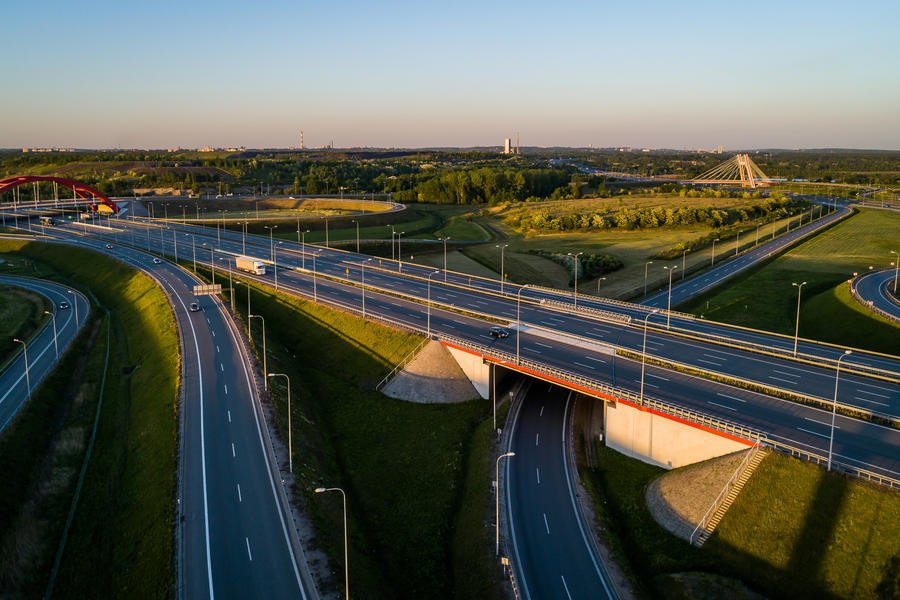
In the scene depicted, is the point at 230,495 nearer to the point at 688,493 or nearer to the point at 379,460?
the point at 379,460

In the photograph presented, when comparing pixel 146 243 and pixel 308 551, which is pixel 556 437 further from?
pixel 146 243

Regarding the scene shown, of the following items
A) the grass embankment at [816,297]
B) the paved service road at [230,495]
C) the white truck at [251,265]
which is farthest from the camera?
the white truck at [251,265]

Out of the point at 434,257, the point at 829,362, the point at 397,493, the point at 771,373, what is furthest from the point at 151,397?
the point at 434,257

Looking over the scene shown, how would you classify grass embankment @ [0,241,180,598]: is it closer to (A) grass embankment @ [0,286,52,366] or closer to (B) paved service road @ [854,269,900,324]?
(A) grass embankment @ [0,286,52,366]

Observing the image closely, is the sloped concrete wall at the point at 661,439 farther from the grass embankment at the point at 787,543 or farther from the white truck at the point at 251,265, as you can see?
the white truck at the point at 251,265

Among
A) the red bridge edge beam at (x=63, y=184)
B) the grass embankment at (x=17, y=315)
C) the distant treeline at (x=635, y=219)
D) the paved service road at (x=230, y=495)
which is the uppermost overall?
the red bridge edge beam at (x=63, y=184)

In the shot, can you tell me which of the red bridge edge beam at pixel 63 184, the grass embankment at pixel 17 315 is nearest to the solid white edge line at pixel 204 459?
the grass embankment at pixel 17 315

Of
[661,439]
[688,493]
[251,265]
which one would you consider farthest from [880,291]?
[251,265]
